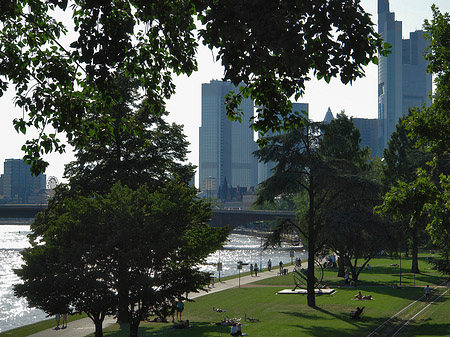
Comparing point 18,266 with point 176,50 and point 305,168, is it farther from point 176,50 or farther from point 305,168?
point 176,50

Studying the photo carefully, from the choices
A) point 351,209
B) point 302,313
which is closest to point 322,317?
point 302,313

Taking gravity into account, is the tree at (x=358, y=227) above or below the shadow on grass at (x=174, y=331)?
above

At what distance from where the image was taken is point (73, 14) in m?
12.2

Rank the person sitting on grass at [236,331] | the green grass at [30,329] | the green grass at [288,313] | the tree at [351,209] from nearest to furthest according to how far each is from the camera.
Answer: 1. the person sitting on grass at [236,331]
2. the green grass at [288,313]
3. the green grass at [30,329]
4. the tree at [351,209]

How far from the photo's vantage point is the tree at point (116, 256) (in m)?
25.1

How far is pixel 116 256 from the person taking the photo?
25.6 metres

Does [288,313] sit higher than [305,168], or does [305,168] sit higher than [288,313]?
[305,168]

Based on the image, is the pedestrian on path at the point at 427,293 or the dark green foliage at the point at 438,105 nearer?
the dark green foliage at the point at 438,105

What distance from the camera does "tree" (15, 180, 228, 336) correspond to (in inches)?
989

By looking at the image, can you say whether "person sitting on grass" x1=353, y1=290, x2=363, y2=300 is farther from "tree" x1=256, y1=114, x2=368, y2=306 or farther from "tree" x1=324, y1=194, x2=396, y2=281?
"tree" x1=256, y1=114, x2=368, y2=306

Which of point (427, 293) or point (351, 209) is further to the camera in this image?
point (351, 209)

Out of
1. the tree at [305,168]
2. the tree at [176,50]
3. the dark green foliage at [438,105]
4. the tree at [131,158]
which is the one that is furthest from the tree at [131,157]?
the tree at [176,50]

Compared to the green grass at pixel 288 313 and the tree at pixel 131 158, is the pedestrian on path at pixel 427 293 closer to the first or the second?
the green grass at pixel 288 313

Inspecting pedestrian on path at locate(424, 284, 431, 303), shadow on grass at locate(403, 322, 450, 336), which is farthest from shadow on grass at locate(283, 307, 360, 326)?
pedestrian on path at locate(424, 284, 431, 303)
